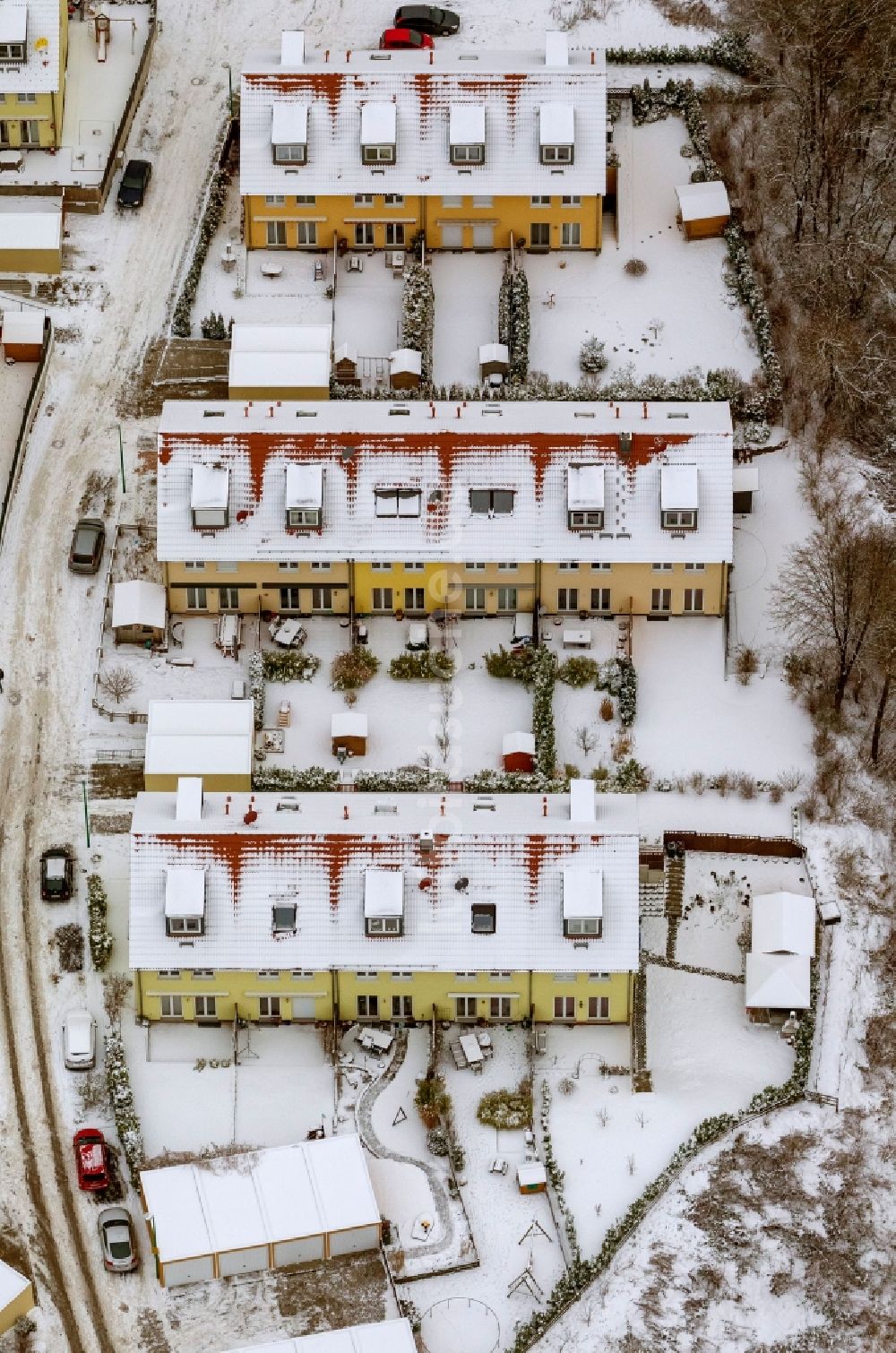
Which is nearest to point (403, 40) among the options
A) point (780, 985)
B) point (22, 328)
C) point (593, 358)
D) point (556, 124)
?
point (556, 124)

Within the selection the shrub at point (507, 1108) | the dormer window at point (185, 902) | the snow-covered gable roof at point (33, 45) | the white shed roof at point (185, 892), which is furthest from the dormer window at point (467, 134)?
the shrub at point (507, 1108)

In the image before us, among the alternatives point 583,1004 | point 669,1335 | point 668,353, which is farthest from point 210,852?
point 668,353

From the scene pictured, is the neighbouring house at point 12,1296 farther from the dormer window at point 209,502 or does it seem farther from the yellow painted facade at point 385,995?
the dormer window at point 209,502

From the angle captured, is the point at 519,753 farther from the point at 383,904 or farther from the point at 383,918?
the point at 383,918

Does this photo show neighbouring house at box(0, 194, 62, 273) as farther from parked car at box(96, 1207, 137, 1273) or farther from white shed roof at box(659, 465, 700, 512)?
parked car at box(96, 1207, 137, 1273)

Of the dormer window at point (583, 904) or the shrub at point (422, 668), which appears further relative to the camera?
the shrub at point (422, 668)

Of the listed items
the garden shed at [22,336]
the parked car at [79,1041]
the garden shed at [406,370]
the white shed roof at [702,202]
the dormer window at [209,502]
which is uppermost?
the white shed roof at [702,202]
